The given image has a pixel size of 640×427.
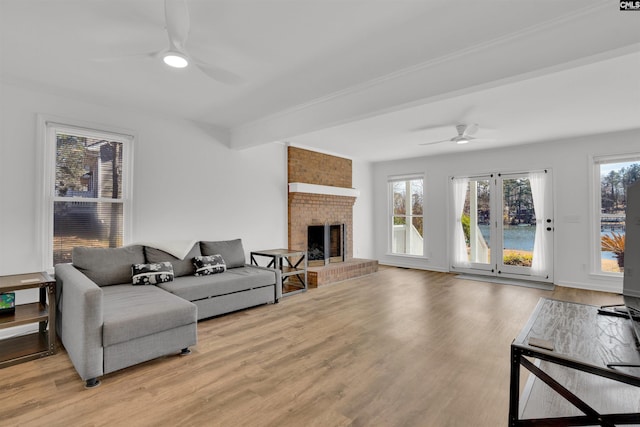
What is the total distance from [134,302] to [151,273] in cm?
79

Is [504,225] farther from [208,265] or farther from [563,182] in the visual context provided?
[208,265]

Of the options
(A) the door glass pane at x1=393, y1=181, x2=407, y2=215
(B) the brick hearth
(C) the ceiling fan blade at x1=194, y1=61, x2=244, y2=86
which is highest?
(C) the ceiling fan blade at x1=194, y1=61, x2=244, y2=86

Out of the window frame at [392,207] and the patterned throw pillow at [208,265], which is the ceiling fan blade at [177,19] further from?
the window frame at [392,207]

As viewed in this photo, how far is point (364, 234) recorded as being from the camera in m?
7.46

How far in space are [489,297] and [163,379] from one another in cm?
433

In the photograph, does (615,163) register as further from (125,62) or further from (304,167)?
(125,62)

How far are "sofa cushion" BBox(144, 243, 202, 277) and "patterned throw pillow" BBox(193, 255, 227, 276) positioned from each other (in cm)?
8

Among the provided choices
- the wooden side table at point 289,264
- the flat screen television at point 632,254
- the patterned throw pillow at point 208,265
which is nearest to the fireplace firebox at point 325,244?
the wooden side table at point 289,264

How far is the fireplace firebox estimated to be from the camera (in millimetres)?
5887

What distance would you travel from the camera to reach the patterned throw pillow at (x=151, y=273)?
11.1 feet

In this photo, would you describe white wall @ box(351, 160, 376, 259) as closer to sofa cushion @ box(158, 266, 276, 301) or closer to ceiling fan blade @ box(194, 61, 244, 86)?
sofa cushion @ box(158, 266, 276, 301)

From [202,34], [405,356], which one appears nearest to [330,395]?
[405,356]

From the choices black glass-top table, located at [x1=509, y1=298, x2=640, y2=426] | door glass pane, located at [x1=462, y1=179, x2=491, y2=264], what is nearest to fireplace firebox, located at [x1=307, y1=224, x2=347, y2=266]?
door glass pane, located at [x1=462, y1=179, x2=491, y2=264]

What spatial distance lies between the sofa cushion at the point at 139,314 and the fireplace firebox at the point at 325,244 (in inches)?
125
